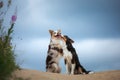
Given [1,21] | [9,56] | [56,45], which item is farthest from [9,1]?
[56,45]

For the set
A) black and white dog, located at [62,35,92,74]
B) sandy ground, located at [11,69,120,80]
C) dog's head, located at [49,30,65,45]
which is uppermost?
dog's head, located at [49,30,65,45]

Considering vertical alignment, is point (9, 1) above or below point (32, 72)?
above

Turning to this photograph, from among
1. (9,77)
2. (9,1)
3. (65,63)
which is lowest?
(9,77)

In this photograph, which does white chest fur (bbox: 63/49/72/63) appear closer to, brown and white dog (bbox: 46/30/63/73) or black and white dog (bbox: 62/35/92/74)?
black and white dog (bbox: 62/35/92/74)

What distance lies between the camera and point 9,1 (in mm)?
8461

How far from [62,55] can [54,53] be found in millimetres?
287

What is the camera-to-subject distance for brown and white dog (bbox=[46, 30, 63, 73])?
11.9 meters

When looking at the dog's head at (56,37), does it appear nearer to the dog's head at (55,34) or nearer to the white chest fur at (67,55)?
the dog's head at (55,34)

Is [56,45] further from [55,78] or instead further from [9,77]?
[9,77]

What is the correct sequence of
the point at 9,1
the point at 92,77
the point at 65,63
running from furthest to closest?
the point at 65,63, the point at 92,77, the point at 9,1

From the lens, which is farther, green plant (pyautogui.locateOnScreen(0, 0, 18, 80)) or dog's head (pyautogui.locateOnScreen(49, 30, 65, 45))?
dog's head (pyautogui.locateOnScreen(49, 30, 65, 45))

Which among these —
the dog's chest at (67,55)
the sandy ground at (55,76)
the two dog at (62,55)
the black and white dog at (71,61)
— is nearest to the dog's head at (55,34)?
the two dog at (62,55)

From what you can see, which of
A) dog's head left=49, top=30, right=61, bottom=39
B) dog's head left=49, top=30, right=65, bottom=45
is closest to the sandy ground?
dog's head left=49, top=30, right=65, bottom=45

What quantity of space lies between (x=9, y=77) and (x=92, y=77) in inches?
109
